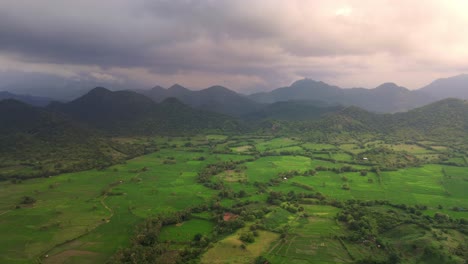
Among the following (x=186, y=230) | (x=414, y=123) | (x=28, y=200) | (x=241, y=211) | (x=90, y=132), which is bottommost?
(x=186, y=230)

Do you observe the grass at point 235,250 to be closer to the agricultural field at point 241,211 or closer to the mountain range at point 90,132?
the agricultural field at point 241,211

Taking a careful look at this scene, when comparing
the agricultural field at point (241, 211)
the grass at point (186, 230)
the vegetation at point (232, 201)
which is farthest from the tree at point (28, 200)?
the grass at point (186, 230)

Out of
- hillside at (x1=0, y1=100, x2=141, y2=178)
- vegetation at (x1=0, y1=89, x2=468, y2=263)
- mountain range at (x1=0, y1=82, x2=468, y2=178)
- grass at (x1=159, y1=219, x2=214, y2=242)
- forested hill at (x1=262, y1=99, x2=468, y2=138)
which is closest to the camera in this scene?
vegetation at (x1=0, y1=89, x2=468, y2=263)

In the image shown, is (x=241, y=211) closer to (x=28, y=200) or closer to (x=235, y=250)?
(x=235, y=250)

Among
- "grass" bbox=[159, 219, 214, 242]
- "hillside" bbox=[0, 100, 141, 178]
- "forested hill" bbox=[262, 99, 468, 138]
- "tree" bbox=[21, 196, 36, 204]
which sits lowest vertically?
"grass" bbox=[159, 219, 214, 242]

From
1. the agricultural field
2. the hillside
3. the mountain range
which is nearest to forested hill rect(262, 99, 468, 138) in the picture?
→ the mountain range

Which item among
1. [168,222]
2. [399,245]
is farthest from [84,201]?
[399,245]

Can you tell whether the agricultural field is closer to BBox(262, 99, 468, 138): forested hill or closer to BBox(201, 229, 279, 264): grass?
BBox(201, 229, 279, 264): grass

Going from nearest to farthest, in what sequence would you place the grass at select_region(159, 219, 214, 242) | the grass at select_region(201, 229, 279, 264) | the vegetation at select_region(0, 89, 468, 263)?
the grass at select_region(201, 229, 279, 264) → the vegetation at select_region(0, 89, 468, 263) → the grass at select_region(159, 219, 214, 242)

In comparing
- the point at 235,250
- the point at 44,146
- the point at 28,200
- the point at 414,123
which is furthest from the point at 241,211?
the point at 414,123

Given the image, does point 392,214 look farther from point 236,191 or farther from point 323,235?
point 236,191
